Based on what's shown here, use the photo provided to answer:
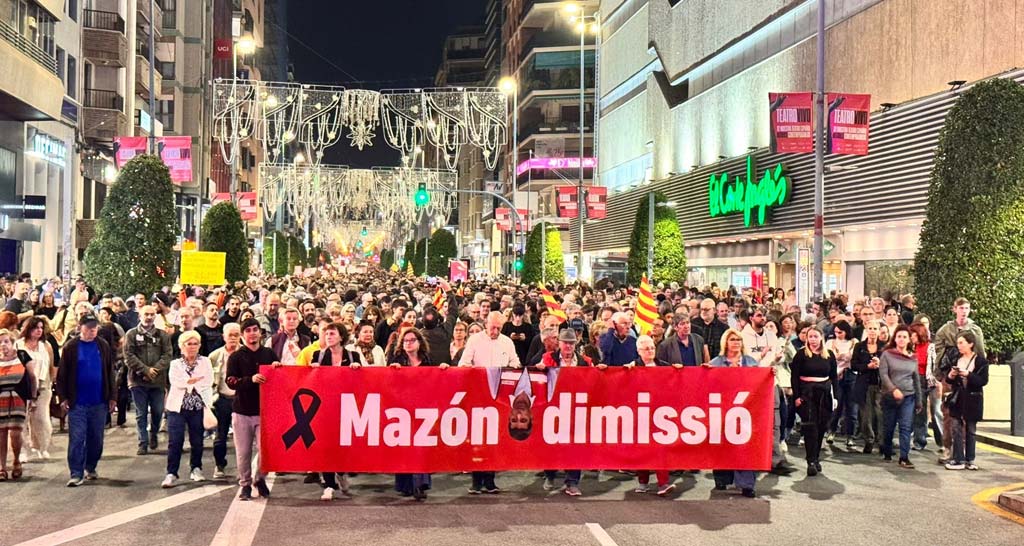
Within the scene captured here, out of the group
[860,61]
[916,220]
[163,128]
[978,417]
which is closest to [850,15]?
[860,61]

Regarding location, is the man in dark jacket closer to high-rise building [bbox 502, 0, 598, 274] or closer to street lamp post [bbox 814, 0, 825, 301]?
street lamp post [bbox 814, 0, 825, 301]

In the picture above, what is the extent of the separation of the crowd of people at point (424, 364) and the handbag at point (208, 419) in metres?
0.01

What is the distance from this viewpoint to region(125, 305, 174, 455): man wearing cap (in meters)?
13.7

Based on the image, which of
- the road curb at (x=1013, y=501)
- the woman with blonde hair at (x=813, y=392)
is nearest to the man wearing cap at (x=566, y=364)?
the woman with blonde hair at (x=813, y=392)

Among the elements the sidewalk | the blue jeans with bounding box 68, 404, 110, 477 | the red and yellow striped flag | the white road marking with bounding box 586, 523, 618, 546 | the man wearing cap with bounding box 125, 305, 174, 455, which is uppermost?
the red and yellow striped flag

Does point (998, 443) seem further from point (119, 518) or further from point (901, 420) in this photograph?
point (119, 518)

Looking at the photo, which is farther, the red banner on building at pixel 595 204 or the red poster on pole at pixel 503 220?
the red poster on pole at pixel 503 220

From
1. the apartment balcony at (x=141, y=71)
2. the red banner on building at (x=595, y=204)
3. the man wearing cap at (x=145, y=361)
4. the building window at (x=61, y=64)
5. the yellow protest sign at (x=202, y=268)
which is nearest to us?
the man wearing cap at (x=145, y=361)

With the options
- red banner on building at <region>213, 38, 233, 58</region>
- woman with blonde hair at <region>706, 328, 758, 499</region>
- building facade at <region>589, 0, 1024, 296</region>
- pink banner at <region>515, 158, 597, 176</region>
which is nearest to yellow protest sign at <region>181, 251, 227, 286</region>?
building facade at <region>589, 0, 1024, 296</region>

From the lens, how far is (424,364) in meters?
11.4

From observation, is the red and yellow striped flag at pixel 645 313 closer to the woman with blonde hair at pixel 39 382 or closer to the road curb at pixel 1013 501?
the road curb at pixel 1013 501

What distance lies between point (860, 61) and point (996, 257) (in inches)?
692

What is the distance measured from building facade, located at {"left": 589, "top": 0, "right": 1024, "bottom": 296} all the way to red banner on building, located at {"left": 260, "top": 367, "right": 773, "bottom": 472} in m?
15.9

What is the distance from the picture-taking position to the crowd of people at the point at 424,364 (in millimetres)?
11281
